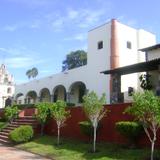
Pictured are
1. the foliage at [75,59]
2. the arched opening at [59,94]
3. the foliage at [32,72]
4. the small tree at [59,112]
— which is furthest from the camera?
the foliage at [32,72]

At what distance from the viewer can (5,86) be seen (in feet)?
247

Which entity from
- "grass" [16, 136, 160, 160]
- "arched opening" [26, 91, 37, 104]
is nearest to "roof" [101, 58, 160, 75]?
"grass" [16, 136, 160, 160]

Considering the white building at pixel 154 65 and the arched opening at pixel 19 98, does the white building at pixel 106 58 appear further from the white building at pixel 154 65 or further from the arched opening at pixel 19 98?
the arched opening at pixel 19 98

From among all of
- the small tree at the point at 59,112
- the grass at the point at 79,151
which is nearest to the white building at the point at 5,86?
the small tree at the point at 59,112

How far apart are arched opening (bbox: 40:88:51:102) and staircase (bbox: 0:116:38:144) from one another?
48.5ft

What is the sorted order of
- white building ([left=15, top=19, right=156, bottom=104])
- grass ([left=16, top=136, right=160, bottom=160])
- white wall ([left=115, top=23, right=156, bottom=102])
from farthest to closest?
1. white wall ([left=115, top=23, right=156, bottom=102])
2. white building ([left=15, top=19, right=156, bottom=104])
3. grass ([left=16, top=136, right=160, bottom=160])

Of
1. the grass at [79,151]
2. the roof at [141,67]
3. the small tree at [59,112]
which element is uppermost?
the roof at [141,67]

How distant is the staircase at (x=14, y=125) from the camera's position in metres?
20.9

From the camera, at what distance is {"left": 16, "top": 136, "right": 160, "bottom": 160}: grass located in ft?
41.6

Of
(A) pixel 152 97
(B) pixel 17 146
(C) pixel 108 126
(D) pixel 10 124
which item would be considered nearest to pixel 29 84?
(D) pixel 10 124

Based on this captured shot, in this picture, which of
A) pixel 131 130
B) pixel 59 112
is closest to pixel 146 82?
pixel 59 112

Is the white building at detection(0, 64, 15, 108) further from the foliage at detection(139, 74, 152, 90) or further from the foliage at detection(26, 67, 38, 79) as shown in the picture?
the foliage at detection(139, 74, 152, 90)

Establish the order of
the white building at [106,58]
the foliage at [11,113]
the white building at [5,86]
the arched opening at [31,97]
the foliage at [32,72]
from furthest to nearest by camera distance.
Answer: the foliage at [32,72]
the white building at [5,86]
the arched opening at [31,97]
the white building at [106,58]
the foliage at [11,113]

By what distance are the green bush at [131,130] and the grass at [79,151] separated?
0.54 m
